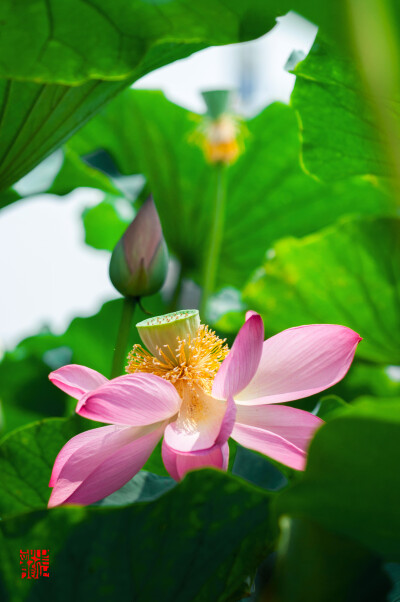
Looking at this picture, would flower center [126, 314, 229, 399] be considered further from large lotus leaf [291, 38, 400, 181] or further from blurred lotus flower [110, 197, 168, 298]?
large lotus leaf [291, 38, 400, 181]

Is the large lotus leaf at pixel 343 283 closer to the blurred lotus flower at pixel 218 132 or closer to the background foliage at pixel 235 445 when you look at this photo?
the background foliage at pixel 235 445

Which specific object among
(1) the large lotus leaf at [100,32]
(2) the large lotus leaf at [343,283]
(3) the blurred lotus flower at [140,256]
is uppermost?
(1) the large lotus leaf at [100,32]

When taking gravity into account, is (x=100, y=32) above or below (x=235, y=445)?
above

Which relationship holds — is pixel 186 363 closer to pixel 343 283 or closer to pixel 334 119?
pixel 334 119

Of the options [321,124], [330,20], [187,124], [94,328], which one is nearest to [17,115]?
[321,124]

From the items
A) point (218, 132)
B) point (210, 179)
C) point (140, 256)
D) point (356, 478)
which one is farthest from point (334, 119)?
point (210, 179)

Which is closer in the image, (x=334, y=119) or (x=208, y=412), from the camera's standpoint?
(x=208, y=412)

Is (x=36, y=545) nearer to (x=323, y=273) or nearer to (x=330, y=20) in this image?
(x=330, y=20)

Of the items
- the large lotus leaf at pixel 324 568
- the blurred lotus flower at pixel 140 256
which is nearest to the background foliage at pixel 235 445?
the large lotus leaf at pixel 324 568
